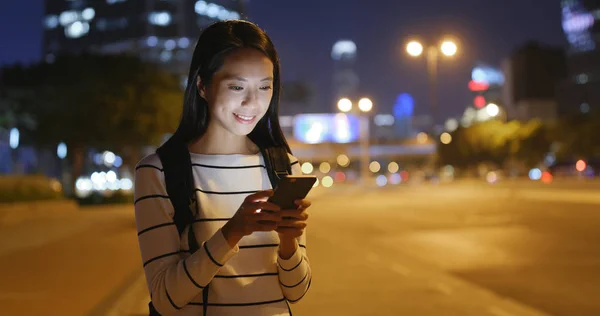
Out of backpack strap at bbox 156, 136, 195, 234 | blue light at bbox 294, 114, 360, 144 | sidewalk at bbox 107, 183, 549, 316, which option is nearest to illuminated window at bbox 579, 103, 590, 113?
blue light at bbox 294, 114, 360, 144

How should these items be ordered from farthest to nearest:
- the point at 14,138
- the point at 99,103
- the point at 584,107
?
the point at 584,107
the point at 14,138
the point at 99,103

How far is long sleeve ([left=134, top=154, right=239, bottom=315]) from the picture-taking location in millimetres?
2146

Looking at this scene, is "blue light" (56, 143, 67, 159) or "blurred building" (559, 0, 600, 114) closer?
"blue light" (56, 143, 67, 159)

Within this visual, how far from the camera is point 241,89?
237 cm

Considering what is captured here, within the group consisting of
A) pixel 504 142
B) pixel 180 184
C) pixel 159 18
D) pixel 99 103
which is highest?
pixel 159 18

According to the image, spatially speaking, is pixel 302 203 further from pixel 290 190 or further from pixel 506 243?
pixel 506 243

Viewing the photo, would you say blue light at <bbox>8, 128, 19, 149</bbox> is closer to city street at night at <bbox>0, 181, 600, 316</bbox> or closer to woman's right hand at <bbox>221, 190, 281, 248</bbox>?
city street at night at <bbox>0, 181, 600, 316</bbox>

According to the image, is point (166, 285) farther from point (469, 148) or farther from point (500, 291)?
point (469, 148)

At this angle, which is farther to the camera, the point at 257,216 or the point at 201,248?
the point at 201,248

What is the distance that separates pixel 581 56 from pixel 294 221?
142157 millimetres

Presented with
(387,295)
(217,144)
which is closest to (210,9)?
(387,295)

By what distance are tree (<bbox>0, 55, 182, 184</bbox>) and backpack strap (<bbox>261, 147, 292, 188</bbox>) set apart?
42916mm

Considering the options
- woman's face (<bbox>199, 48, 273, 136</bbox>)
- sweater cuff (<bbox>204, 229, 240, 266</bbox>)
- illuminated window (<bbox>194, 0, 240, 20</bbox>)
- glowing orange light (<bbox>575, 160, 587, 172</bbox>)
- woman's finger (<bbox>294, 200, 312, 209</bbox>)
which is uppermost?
illuminated window (<bbox>194, 0, 240, 20</bbox>)

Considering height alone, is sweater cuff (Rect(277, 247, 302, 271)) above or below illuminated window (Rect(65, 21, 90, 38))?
below
